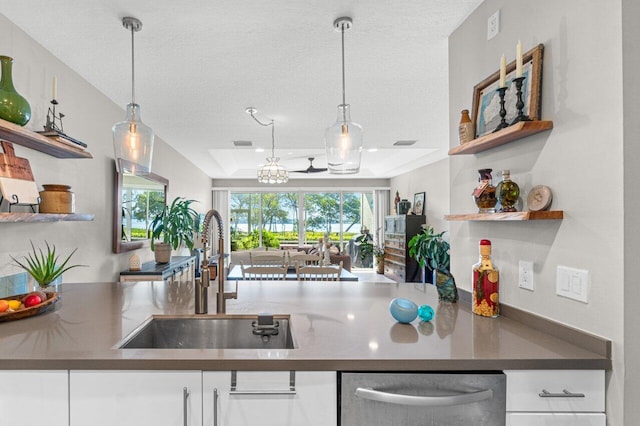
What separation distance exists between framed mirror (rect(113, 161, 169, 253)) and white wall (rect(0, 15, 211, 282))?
0.23 ft

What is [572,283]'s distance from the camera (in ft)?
3.88

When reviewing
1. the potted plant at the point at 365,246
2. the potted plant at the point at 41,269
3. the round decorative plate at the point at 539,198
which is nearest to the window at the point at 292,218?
the potted plant at the point at 365,246

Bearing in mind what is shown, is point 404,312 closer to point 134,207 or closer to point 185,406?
point 185,406

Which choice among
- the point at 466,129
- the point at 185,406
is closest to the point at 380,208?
the point at 466,129

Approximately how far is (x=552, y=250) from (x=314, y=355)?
91 cm

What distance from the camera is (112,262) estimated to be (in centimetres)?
322

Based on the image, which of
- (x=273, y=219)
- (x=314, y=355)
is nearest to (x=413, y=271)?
(x=273, y=219)

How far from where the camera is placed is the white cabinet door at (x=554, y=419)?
1044 millimetres

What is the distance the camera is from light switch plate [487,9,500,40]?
163 centimetres

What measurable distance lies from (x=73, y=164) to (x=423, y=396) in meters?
2.70

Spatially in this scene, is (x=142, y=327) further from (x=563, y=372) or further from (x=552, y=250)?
(x=552, y=250)

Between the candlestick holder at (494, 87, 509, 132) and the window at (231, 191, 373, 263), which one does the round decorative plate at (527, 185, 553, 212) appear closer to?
the candlestick holder at (494, 87, 509, 132)

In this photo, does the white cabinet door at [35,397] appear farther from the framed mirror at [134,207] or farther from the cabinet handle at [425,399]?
the framed mirror at [134,207]

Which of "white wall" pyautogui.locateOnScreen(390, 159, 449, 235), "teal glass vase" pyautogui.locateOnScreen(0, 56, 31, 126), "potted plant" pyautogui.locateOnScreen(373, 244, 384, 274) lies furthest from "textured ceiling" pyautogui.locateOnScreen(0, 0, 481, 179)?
"potted plant" pyautogui.locateOnScreen(373, 244, 384, 274)
